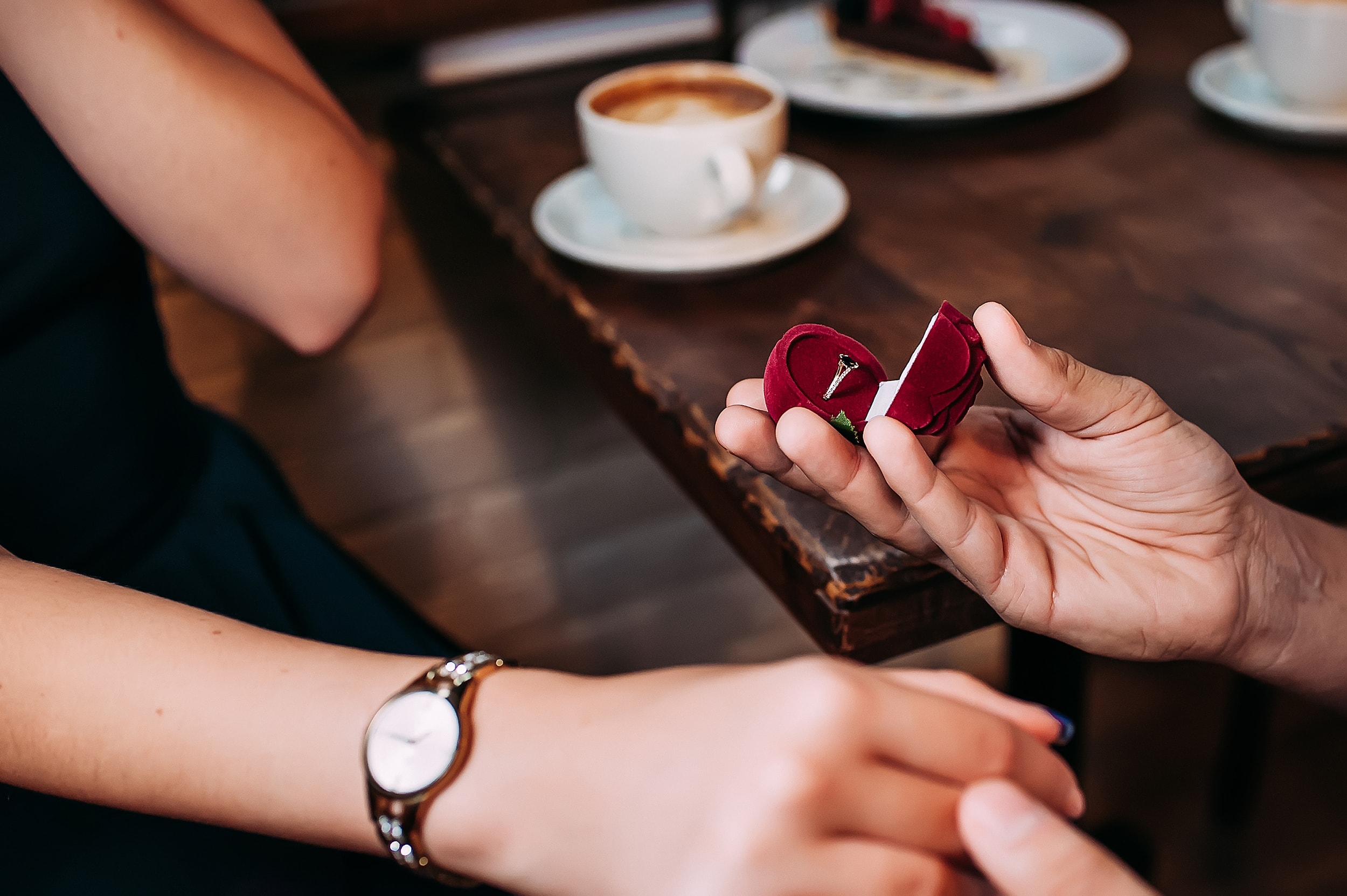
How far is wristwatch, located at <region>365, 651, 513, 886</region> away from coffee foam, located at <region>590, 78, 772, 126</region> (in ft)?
1.66

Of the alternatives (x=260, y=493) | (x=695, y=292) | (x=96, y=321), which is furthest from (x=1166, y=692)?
(x=96, y=321)

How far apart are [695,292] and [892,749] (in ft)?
1.45

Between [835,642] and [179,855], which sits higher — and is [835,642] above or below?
above


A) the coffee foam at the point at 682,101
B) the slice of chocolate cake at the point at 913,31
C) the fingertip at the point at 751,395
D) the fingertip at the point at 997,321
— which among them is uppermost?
the fingertip at the point at 997,321

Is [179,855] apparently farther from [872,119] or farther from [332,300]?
[872,119]

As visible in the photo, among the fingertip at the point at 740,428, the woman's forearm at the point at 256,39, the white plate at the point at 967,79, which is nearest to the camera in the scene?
the fingertip at the point at 740,428

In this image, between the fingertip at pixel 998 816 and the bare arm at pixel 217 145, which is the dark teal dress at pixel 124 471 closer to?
the bare arm at pixel 217 145

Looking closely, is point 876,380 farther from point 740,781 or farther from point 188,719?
point 188,719

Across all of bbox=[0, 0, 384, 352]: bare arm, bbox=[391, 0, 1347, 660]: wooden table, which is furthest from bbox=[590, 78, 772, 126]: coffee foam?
bbox=[0, 0, 384, 352]: bare arm

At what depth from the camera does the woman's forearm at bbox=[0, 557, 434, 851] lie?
18.6 inches

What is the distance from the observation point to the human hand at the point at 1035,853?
0.36m

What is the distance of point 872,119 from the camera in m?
1.02

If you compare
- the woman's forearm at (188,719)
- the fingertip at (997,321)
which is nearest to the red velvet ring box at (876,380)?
the fingertip at (997,321)

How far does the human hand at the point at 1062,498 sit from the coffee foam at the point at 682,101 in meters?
0.38
